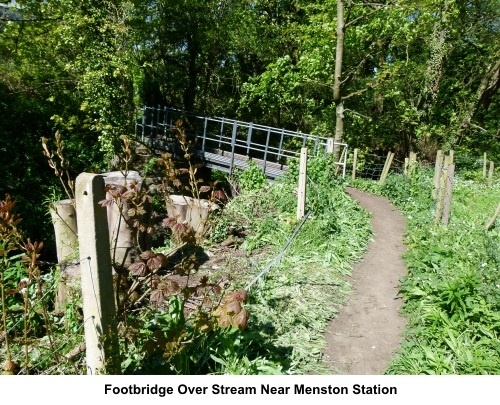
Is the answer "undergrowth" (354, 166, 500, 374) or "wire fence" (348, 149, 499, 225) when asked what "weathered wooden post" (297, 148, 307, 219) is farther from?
"wire fence" (348, 149, 499, 225)

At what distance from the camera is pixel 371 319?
4.60 meters

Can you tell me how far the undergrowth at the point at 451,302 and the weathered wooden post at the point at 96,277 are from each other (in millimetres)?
2705

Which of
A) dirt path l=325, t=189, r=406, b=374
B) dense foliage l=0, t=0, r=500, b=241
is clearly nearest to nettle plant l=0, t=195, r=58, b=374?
dirt path l=325, t=189, r=406, b=374

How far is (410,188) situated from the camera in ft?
38.1

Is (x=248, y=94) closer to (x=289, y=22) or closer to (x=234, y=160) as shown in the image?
(x=289, y=22)

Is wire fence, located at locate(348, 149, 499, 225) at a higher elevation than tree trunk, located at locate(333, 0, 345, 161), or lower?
lower

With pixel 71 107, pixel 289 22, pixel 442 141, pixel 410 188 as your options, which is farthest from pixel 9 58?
pixel 442 141

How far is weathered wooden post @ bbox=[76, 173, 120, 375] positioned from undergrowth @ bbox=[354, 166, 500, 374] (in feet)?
8.87

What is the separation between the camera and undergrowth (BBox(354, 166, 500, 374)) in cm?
359

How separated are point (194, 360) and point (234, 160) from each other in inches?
390

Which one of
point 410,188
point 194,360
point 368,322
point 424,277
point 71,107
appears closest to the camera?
point 194,360

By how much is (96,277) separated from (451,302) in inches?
154

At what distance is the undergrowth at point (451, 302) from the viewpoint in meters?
3.59

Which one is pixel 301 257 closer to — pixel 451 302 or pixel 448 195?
pixel 451 302
